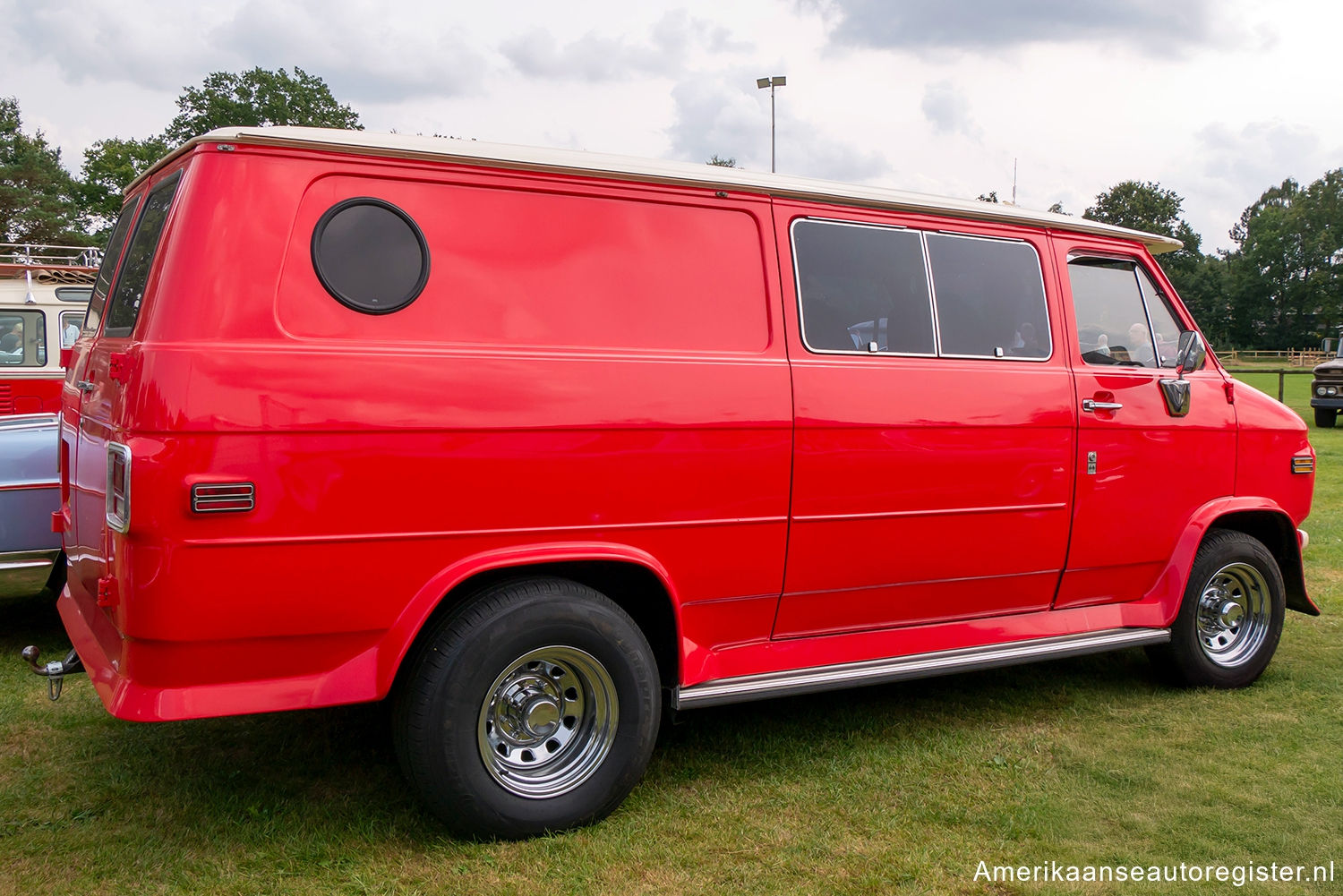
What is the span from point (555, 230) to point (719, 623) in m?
1.55

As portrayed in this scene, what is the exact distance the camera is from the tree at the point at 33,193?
4406cm

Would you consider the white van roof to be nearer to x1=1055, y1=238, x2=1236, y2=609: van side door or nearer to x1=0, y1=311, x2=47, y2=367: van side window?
x1=1055, y1=238, x2=1236, y2=609: van side door

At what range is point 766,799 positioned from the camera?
3691 millimetres

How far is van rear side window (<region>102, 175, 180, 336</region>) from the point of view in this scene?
3.21m

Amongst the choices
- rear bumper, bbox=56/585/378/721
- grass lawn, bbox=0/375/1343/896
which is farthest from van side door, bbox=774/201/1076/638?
rear bumper, bbox=56/585/378/721

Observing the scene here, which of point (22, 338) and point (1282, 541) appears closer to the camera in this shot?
point (1282, 541)

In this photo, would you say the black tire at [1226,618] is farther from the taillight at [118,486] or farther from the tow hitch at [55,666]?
the tow hitch at [55,666]

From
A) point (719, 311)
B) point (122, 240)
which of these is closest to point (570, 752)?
point (719, 311)

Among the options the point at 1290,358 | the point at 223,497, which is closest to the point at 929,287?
the point at 223,497

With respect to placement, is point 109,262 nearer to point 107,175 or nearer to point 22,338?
point 22,338

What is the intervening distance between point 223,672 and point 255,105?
177ft

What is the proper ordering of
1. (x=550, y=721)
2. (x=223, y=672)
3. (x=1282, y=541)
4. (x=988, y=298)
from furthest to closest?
(x=1282, y=541) < (x=988, y=298) < (x=550, y=721) < (x=223, y=672)

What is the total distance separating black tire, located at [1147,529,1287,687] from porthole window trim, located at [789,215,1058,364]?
1.43m

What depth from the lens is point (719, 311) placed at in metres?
3.70
